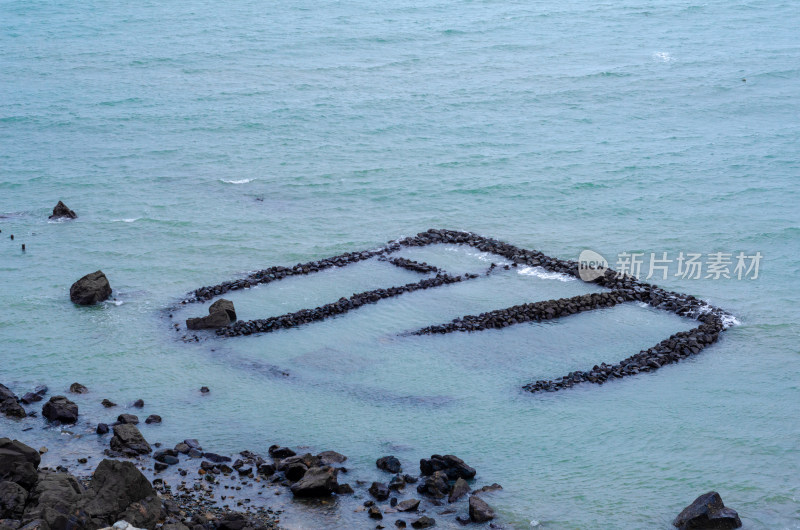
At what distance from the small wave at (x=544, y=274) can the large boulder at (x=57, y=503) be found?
2497 cm

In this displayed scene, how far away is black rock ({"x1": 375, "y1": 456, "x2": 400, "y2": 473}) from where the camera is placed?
1053 inches

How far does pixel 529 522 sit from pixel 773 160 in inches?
1727

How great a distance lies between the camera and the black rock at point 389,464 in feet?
87.7

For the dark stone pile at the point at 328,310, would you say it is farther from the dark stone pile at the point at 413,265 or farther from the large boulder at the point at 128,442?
the large boulder at the point at 128,442

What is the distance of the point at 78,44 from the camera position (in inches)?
3605

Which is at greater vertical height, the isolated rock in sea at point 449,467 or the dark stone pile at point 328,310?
the dark stone pile at point 328,310

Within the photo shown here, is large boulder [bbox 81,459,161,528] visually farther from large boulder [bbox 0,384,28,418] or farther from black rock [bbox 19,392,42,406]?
black rock [bbox 19,392,42,406]

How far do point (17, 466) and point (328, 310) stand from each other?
17.4 m

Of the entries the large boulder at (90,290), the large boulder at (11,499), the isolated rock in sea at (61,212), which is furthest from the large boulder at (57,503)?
the isolated rock in sea at (61,212)

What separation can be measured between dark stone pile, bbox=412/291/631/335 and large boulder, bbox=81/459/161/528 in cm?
1628

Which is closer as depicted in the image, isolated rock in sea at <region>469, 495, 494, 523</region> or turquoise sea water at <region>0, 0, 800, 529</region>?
isolated rock in sea at <region>469, 495, 494, 523</region>

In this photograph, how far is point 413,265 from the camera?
4331cm

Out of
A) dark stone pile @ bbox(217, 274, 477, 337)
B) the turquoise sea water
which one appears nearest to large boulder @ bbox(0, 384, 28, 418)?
the turquoise sea water

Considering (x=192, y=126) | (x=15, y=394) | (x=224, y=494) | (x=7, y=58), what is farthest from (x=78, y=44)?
(x=224, y=494)
